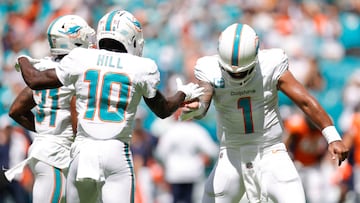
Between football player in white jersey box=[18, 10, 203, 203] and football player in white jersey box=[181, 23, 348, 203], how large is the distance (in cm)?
48

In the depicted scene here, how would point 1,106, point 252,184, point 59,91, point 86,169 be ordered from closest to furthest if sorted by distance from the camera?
1. point 86,169
2. point 252,184
3. point 59,91
4. point 1,106

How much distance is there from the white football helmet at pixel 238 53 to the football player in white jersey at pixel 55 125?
119cm

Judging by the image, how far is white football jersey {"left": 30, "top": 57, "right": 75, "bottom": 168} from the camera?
6441 mm

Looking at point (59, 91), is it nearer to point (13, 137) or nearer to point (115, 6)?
point (13, 137)

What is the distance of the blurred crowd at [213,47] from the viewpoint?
10.9m

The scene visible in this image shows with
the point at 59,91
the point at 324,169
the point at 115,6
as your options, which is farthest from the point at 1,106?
the point at 59,91

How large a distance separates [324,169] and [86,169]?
5.76 metres

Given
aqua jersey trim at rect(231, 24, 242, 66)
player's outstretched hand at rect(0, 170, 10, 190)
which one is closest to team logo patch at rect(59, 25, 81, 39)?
aqua jersey trim at rect(231, 24, 242, 66)

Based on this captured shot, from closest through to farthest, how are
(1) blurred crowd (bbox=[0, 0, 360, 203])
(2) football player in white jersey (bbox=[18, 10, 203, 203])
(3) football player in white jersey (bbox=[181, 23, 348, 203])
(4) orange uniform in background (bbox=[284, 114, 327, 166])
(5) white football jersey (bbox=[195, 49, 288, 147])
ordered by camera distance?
(2) football player in white jersey (bbox=[18, 10, 203, 203]) → (3) football player in white jersey (bbox=[181, 23, 348, 203]) → (5) white football jersey (bbox=[195, 49, 288, 147]) → (4) orange uniform in background (bbox=[284, 114, 327, 166]) → (1) blurred crowd (bbox=[0, 0, 360, 203])

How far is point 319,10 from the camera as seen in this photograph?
15359 mm

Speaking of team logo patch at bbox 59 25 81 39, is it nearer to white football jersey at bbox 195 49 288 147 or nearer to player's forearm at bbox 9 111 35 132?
player's forearm at bbox 9 111 35 132

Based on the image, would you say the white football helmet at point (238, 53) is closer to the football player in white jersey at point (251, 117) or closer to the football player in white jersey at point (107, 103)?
the football player in white jersey at point (251, 117)

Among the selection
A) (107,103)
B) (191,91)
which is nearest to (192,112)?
(191,91)

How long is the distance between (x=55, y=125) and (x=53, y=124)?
0.05ft
